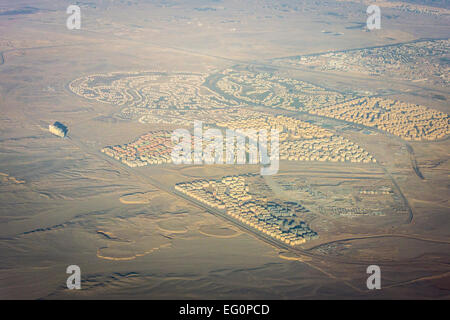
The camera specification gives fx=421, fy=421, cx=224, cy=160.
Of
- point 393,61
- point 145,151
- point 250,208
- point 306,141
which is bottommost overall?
point 250,208

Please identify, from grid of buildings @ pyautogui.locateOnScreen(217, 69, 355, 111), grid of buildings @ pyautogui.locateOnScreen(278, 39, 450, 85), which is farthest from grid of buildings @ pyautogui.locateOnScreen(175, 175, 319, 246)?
grid of buildings @ pyautogui.locateOnScreen(278, 39, 450, 85)

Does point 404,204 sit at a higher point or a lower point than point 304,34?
lower

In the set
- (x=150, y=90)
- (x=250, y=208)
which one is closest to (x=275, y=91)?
(x=150, y=90)

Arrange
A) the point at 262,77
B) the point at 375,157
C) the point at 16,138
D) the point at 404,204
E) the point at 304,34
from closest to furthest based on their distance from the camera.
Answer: the point at 404,204, the point at 375,157, the point at 16,138, the point at 262,77, the point at 304,34

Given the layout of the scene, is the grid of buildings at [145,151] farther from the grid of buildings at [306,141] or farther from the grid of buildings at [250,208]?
the grid of buildings at [306,141]

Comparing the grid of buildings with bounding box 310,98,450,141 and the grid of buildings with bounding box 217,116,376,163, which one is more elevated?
the grid of buildings with bounding box 310,98,450,141

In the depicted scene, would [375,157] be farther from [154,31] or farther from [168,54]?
[154,31]

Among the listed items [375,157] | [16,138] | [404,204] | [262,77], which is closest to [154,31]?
[262,77]

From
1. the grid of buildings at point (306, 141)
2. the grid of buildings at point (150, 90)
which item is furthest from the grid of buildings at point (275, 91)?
the grid of buildings at point (306, 141)

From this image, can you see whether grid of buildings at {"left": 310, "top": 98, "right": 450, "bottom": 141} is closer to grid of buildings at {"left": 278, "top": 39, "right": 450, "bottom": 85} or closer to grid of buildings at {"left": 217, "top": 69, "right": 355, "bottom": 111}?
grid of buildings at {"left": 217, "top": 69, "right": 355, "bottom": 111}

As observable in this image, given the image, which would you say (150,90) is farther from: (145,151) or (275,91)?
(145,151)
